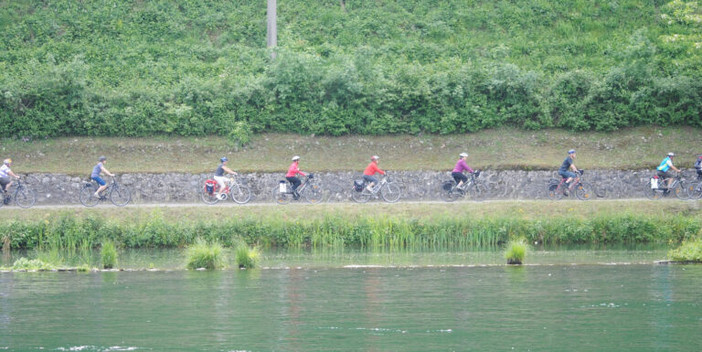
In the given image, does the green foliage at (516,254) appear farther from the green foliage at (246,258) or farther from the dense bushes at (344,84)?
the dense bushes at (344,84)

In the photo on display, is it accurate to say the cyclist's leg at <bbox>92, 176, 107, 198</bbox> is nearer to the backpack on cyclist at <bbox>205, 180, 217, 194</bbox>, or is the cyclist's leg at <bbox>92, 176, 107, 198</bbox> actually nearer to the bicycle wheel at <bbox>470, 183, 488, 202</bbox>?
the backpack on cyclist at <bbox>205, 180, 217, 194</bbox>

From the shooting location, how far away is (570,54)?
144 ft

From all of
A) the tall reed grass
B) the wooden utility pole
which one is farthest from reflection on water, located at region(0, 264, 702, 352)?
the wooden utility pole

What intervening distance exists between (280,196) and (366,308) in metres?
17.2

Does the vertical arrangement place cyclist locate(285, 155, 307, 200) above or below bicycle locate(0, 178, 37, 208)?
above

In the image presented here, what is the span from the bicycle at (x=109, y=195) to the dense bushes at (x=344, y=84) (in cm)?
559

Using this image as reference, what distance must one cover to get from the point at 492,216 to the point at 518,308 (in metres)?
13.3

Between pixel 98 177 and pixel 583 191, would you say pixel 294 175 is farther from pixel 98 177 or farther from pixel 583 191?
pixel 583 191

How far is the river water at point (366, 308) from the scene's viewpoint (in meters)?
13.4

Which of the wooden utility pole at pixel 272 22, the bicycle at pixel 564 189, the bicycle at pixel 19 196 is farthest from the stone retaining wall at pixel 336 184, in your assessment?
the wooden utility pole at pixel 272 22

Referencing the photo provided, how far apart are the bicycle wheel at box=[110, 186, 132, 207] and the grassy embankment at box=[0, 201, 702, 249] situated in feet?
9.54

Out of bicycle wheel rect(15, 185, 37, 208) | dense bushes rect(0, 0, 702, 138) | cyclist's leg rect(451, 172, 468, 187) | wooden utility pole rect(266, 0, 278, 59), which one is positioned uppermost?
wooden utility pole rect(266, 0, 278, 59)

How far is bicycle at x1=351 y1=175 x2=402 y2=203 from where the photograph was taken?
3281 cm

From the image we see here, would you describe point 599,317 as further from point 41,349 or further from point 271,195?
point 271,195
